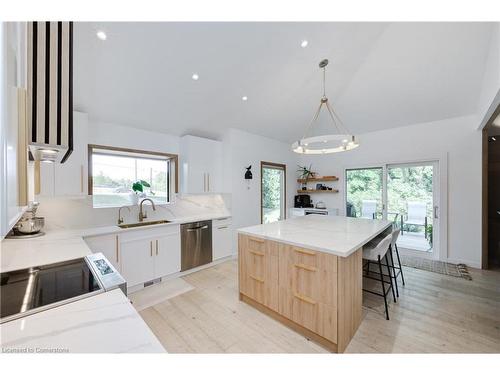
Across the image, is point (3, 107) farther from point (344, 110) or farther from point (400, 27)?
point (344, 110)

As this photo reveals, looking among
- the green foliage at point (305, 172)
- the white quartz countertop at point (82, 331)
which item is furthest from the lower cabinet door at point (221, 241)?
the white quartz countertop at point (82, 331)

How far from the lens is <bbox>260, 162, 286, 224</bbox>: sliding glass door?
484 cm

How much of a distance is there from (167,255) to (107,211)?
107cm

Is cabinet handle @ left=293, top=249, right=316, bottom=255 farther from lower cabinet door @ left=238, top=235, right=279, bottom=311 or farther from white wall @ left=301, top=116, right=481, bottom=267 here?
white wall @ left=301, top=116, right=481, bottom=267

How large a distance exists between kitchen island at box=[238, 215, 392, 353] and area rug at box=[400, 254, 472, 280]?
6.76 feet

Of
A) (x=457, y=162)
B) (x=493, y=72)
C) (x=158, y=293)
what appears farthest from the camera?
(x=457, y=162)

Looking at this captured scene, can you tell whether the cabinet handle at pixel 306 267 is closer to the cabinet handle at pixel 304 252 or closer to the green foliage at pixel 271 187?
the cabinet handle at pixel 304 252

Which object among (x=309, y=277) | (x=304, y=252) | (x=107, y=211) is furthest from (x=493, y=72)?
(x=107, y=211)

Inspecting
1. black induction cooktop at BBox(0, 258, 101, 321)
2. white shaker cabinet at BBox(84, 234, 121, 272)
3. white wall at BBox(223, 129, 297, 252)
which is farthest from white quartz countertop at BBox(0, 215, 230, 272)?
white wall at BBox(223, 129, 297, 252)

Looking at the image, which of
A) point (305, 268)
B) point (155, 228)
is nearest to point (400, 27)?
point (305, 268)

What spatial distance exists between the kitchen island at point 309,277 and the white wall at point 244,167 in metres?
1.75

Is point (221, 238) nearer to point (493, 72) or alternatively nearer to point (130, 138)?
point (130, 138)

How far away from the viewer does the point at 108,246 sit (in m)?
2.50
